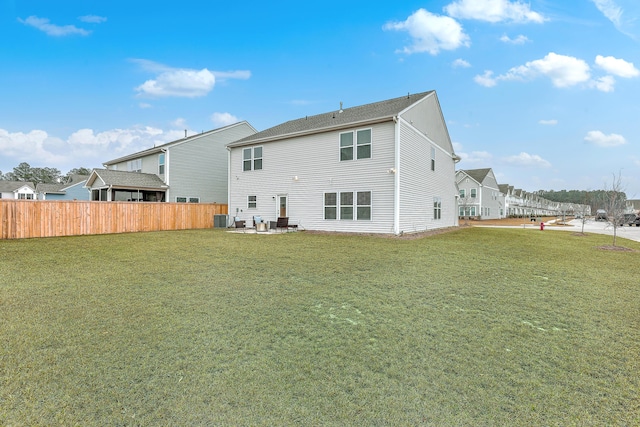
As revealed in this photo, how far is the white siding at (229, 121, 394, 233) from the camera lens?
13.7 metres

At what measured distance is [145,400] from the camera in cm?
218

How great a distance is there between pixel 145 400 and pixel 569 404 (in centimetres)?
316

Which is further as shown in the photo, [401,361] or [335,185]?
[335,185]

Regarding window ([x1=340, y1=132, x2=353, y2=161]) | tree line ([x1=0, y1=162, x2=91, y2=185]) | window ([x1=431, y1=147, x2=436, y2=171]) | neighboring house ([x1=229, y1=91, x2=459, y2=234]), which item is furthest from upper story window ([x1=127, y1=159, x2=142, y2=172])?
tree line ([x1=0, y1=162, x2=91, y2=185])

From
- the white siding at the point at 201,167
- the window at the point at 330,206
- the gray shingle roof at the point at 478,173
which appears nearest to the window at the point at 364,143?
the window at the point at 330,206

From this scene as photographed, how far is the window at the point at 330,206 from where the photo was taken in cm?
1504

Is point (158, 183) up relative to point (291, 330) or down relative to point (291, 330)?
up

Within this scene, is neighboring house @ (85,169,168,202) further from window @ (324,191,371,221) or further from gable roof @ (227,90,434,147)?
window @ (324,191,371,221)

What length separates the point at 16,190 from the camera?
1576 inches

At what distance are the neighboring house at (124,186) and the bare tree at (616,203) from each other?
83.5 ft

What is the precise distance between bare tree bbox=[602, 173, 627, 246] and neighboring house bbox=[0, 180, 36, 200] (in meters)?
59.4

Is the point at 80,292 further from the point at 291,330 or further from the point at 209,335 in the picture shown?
the point at 291,330

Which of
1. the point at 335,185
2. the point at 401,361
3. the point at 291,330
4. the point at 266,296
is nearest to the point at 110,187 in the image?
the point at 335,185

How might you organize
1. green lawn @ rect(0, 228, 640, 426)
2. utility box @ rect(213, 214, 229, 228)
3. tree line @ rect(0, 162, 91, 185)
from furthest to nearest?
tree line @ rect(0, 162, 91, 185) < utility box @ rect(213, 214, 229, 228) < green lawn @ rect(0, 228, 640, 426)
